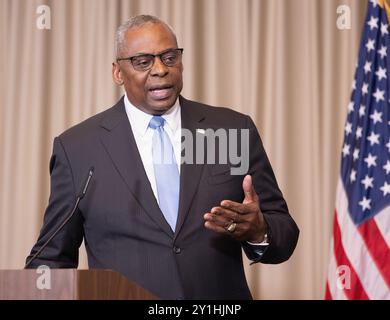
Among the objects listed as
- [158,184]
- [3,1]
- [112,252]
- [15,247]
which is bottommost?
[15,247]

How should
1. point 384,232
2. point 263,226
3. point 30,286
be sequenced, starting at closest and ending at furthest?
1. point 30,286
2. point 263,226
3. point 384,232

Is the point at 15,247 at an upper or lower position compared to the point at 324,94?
lower

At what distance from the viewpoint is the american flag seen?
3400mm

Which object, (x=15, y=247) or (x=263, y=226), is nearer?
(x=263, y=226)

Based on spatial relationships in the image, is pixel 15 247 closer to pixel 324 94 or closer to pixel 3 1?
pixel 3 1

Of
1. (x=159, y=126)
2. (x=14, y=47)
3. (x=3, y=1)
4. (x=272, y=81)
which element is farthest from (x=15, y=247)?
(x=159, y=126)

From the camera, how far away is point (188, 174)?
7.95ft

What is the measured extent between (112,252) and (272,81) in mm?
2196

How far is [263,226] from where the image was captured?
224 centimetres

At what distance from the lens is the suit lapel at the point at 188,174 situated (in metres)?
2.36

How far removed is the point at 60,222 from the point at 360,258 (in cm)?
158

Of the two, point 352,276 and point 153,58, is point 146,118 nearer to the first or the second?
point 153,58

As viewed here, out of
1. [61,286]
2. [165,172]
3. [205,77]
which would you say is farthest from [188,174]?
A: [205,77]

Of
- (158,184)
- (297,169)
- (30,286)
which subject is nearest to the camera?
(30,286)
